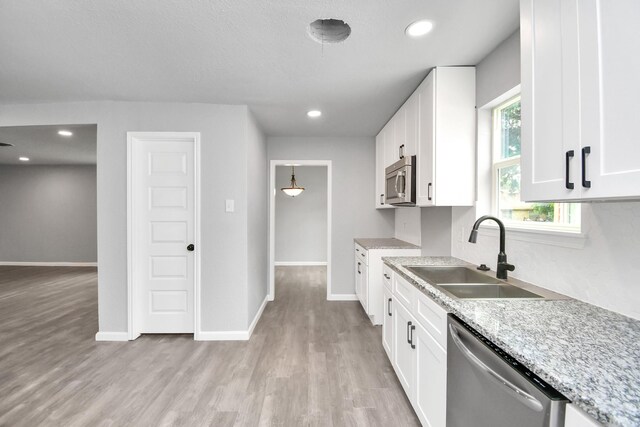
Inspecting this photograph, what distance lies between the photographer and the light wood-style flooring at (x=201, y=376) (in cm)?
188

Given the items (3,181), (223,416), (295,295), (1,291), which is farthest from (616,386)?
(3,181)

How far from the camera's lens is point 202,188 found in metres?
2.95

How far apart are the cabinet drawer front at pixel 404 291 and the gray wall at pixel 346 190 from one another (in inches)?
84.0

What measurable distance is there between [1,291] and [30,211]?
9.90ft

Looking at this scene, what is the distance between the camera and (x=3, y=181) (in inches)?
270

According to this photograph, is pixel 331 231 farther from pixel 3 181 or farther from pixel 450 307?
pixel 3 181

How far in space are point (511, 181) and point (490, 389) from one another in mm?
1475

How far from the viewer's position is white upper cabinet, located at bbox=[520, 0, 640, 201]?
2.73ft

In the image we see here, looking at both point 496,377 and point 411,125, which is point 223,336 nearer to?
point 496,377

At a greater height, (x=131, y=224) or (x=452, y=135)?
(x=452, y=135)

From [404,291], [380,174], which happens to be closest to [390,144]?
[380,174]

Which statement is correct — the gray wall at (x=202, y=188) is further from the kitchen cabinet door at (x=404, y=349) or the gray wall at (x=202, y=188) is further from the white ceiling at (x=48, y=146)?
the kitchen cabinet door at (x=404, y=349)

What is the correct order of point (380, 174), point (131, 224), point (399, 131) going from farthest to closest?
point (380, 174)
point (399, 131)
point (131, 224)

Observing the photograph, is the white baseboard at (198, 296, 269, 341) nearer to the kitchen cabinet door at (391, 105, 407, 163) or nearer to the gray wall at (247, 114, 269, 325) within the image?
the gray wall at (247, 114, 269, 325)
